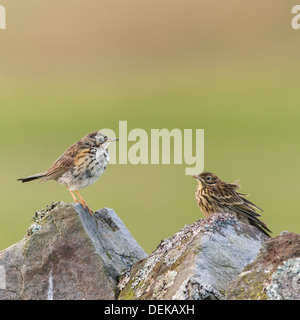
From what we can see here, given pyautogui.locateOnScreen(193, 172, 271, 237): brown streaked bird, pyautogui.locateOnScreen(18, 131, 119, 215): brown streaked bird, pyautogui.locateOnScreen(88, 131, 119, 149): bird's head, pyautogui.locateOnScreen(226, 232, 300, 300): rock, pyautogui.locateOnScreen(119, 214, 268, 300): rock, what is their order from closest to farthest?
pyautogui.locateOnScreen(226, 232, 300, 300): rock → pyautogui.locateOnScreen(119, 214, 268, 300): rock → pyautogui.locateOnScreen(18, 131, 119, 215): brown streaked bird → pyautogui.locateOnScreen(88, 131, 119, 149): bird's head → pyautogui.locateOnScreen(193, 172, 271, 237): brown streaked bird

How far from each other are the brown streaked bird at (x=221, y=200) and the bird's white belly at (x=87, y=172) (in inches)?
73.8

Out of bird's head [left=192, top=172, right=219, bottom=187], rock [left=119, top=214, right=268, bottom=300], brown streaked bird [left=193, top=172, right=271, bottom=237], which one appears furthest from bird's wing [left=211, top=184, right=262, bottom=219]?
rock [left=119, top=214, right=268, bottom=300]

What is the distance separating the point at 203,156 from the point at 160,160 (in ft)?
6.70

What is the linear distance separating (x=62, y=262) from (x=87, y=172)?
2.58 metres

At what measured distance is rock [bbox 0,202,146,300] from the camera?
269 inches

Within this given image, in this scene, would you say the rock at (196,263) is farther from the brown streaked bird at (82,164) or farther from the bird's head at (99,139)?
the bird's head at (99,139)

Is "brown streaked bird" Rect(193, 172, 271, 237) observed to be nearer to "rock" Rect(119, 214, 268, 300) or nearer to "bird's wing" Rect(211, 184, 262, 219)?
"bird's wing" Rect(211, 184, 262, 219)

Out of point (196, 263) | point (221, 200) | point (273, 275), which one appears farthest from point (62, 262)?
point (221, 200)

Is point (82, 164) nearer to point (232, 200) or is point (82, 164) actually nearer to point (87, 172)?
point (87, 172)

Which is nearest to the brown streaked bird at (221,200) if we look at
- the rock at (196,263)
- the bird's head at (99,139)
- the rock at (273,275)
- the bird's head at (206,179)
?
the bird's head at (206,179)

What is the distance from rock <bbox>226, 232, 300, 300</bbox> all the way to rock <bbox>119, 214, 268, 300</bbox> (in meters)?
0.31

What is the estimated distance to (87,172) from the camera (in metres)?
9.46

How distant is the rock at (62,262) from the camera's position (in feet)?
22.4
